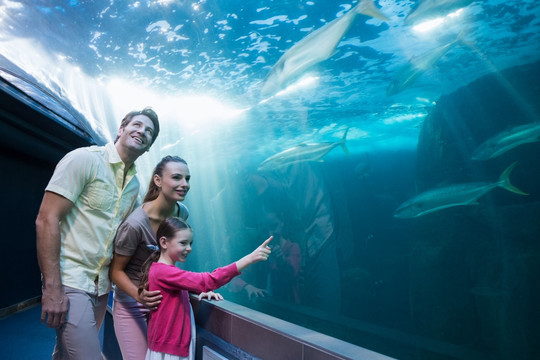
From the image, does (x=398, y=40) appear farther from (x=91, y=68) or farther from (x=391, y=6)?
(x=91, y=68)

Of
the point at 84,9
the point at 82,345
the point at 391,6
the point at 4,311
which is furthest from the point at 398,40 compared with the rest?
the point at 4,311

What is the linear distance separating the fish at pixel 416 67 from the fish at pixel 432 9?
75cm

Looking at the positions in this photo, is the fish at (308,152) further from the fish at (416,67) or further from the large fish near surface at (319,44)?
the large fish near surface at (319,44)

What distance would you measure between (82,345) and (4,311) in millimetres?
6303

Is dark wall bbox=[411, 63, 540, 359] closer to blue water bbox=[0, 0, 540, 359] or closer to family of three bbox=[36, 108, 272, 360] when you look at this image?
blue water bbox=[0, 0, 540, 359]

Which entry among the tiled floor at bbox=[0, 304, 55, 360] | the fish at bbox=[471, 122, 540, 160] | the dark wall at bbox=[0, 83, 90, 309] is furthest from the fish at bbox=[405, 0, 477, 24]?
the tiled floor at bbox=[0, 304, 55, 360]

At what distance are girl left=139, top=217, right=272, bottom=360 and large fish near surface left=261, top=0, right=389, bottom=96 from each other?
5.43 m

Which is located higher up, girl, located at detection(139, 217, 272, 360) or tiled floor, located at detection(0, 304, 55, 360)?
girl, located at detection(139, 217, 272, 360)

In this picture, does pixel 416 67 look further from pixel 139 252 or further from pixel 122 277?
pixel 122 277

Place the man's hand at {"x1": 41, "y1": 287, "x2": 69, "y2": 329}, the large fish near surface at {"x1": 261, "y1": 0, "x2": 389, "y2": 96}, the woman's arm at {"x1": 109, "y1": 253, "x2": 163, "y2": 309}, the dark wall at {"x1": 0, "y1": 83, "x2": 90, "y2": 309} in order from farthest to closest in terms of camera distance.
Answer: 1. the large fish near surface at {"x1": 261, "y1": 0, "x2": 389, "y2": 96}
2. the dark wall at {"x1": 0, "y1": 83, "x2": 90, "y2": 309}
3. the woman's arm at {"x1": 109, "y1": 253, "x2": 163, "y2": 309}
4. the man's hand at {"x1": 41, "y1": 287, "x2": 69, "y2": 329}

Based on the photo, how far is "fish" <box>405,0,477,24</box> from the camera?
21.6 ft

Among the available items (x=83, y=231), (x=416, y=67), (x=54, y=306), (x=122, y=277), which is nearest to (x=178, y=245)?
(x=122, y=277)

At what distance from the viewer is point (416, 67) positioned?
7637 millimetres

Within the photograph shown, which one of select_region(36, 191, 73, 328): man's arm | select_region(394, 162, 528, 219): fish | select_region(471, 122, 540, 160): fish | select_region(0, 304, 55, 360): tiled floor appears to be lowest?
select_region(0, 304, 55, 360): tiled floor
